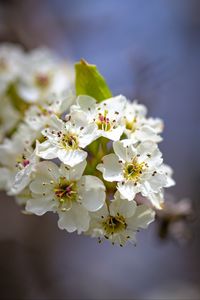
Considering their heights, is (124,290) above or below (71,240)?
below

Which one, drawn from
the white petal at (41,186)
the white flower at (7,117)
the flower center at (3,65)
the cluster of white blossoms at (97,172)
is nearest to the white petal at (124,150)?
the cluster of white blossoms at (97,172)

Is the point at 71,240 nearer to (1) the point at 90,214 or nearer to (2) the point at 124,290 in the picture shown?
(2) the point at 124,290

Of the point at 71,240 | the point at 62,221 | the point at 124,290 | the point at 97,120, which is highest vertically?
the point at 71,240

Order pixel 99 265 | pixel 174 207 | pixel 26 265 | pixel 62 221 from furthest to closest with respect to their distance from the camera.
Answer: pixel 99 265
pixel 26 265
pixel 174 207
pixel 62 221

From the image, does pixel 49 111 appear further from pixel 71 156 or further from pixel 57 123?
pixel 71 156

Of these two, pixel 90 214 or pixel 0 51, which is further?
pixel 0 51

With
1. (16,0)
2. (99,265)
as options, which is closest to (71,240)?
(99,265)

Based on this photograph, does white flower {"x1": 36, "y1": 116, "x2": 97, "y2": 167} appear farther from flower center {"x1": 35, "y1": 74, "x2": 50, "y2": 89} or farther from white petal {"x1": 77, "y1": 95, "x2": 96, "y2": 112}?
flower center {"x1": 35, "y1": 74, "x2": 50, "y2": 89}
